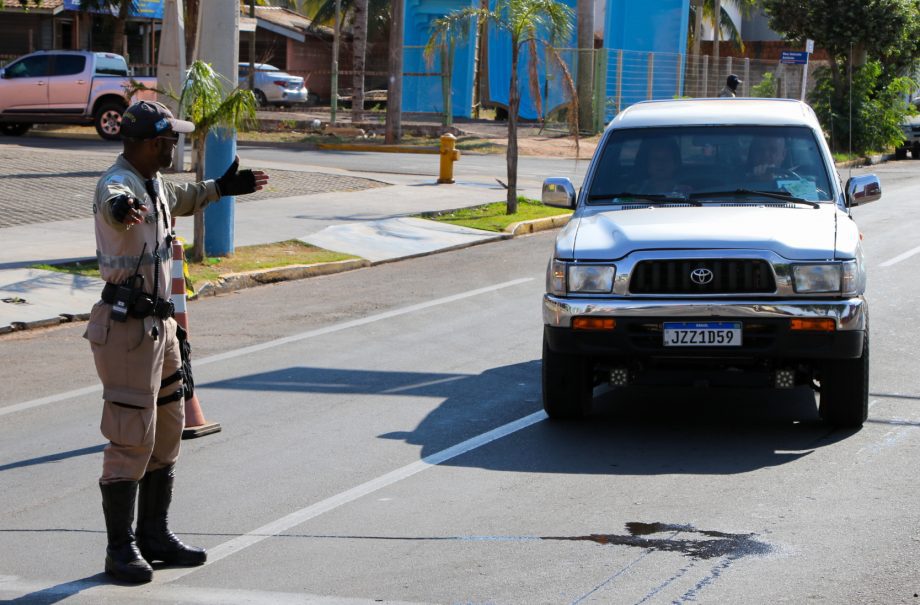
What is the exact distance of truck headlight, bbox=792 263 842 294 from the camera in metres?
7.20

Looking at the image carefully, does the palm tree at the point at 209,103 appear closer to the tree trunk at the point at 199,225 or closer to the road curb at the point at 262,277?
the tree trunk at the point at 199,225

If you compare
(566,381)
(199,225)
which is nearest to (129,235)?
(566,381)

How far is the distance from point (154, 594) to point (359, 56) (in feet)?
104

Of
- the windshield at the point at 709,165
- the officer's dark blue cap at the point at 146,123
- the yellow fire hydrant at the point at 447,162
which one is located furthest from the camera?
the yellow fire hydrant at the point at 447,162

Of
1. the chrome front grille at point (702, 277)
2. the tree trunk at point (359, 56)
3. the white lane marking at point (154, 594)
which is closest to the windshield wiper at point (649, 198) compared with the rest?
the chrome front grille at point (702, 277)

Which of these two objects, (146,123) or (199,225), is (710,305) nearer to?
(146,123)

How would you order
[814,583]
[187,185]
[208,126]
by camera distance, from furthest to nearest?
[208,126] < [187,185] < [814,583]

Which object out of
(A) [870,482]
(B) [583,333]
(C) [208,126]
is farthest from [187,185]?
(C) [208,126]

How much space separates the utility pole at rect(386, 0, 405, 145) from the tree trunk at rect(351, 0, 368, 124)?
3.61 meters

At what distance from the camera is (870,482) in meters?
6.57

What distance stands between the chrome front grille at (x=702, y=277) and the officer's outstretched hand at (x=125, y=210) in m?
3.18

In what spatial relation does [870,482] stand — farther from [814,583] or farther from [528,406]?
[528,406]

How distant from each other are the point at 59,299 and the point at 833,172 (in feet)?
23.8

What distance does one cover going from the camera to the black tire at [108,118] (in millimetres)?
30391
